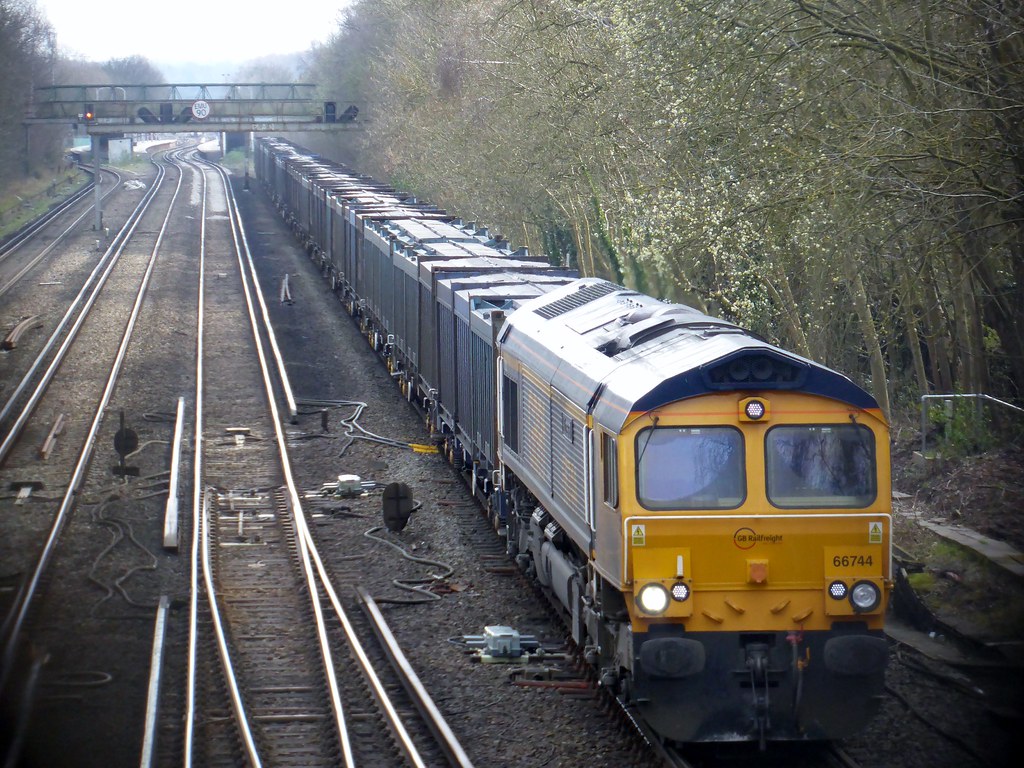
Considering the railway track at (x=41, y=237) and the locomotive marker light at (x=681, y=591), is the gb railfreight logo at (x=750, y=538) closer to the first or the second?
the locomotive marker light at (x=681, y=591)

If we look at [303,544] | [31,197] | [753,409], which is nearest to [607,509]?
[753,409]


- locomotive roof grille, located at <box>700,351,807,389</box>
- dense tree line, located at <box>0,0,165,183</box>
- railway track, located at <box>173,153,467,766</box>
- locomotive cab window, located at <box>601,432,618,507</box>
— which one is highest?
dense tree line, located at <box>0,0,165,183</box>

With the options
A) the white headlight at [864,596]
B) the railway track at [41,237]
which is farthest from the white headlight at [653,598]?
the railway track at [41,237]

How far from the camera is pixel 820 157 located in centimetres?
1303

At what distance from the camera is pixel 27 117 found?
57344 mm

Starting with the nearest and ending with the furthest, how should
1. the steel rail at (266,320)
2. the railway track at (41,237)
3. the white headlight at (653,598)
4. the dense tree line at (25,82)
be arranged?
1. the white headlight at (653,598)
2. the steel rail at (266,320)
3. the railway track at (41,237)
4. the dense tree line at (25,82)

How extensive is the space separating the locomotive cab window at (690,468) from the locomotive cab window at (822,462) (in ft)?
0.82

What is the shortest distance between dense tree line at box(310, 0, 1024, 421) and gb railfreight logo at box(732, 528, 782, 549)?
192 inches

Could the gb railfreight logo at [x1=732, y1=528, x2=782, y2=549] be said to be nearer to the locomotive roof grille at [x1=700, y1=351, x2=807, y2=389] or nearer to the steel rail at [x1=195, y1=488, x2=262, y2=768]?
the locomotive roof grille at [x1=700, y1=351, x2=807, y2=389]

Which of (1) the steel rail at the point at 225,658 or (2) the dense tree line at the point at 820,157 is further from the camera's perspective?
(2) the dense tree line at the point at 820,157

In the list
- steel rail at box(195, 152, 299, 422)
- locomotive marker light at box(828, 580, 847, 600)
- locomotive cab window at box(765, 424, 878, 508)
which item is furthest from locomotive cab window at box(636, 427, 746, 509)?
steel rail at box(195, 152, 299, 422)

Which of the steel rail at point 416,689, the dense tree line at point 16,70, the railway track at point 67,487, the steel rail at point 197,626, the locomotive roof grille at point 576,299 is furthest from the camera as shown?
the dense tree line at point 16,70

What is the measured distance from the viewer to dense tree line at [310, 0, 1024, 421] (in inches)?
477

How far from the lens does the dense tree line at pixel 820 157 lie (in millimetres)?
12125
